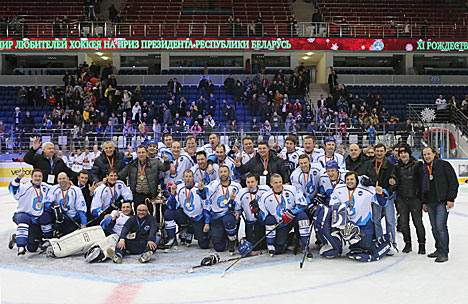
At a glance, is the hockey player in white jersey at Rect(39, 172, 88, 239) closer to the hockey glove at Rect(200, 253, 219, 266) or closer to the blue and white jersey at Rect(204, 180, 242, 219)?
the blue and white jersey at Rect(204, 180, 242, 219)

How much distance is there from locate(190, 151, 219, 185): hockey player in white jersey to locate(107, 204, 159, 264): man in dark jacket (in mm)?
1310

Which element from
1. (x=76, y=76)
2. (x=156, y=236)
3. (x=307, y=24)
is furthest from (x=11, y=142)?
(x=307, y=24)

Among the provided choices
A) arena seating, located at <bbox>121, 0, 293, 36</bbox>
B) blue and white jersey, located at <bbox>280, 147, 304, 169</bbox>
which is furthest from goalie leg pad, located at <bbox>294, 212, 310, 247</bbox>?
arena seating, located at <bbox>121, 0, 293, 36</bbox>

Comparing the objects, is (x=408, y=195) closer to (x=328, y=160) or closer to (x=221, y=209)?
(x=328, y=160)

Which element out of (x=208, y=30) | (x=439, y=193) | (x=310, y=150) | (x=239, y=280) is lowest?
(x=239, y=280)

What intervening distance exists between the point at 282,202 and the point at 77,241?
9.45 ft

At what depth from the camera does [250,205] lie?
7.14 m

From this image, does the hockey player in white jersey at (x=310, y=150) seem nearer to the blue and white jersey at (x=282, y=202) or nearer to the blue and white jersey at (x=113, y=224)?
the blue and white jersey at (x=282, y=202)

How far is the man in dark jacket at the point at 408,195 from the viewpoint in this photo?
698cm

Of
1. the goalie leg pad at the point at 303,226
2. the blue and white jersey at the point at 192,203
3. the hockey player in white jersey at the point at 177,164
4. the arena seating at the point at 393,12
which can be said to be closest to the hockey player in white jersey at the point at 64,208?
the blue and white jersey at the point at 192,203

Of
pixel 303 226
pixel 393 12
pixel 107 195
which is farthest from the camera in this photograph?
pixel 393 12

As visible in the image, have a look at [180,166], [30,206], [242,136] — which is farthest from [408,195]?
[242,136]

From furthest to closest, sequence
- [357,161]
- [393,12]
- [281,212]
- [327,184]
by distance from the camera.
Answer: [393,12]
[357,161]
[327,184]
[281,212]

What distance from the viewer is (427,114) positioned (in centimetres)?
2016
